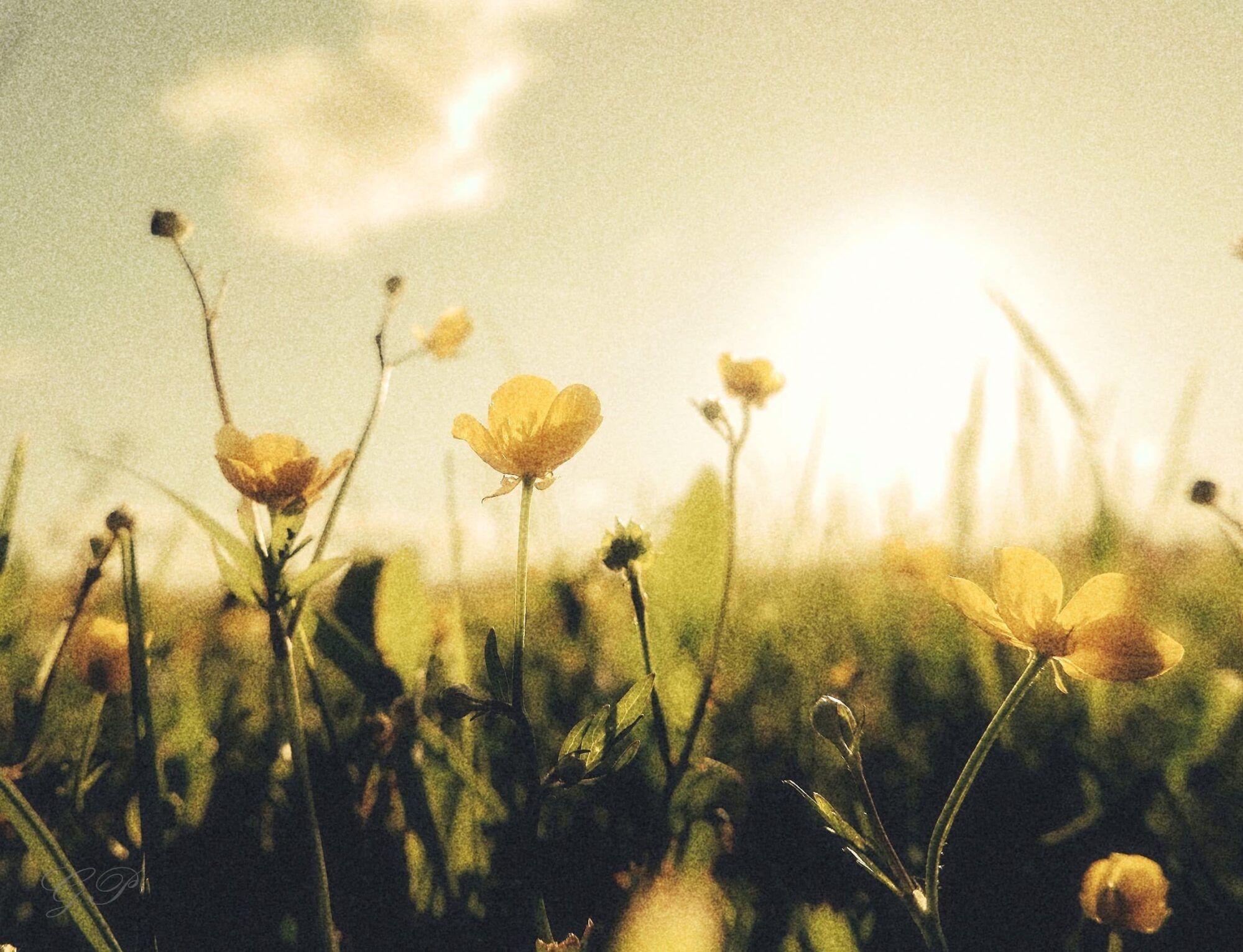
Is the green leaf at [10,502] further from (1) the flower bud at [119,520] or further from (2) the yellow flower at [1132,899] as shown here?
(2) the yellow flower at [1132,899]

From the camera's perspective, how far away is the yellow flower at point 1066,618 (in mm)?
694

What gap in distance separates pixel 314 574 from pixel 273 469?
14 cm

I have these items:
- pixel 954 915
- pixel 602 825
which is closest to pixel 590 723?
pixel 602 825

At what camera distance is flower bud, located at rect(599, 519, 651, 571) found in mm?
1023

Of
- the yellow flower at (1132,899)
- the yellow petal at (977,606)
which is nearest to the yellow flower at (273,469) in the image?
the yellow petal at (977,606)

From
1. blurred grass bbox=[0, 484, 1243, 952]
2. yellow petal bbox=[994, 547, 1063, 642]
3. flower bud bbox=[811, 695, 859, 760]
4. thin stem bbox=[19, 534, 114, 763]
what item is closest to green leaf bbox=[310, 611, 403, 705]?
blurred grass bbox=[0, 484, 1243, 952]

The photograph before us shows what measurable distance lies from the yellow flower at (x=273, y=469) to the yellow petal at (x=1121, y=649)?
765mm

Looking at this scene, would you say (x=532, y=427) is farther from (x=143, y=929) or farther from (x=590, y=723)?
(x=143, y=929)

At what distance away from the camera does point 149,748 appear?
789 millimetres

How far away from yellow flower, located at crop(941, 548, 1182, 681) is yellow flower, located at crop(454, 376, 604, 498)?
372 millimetres

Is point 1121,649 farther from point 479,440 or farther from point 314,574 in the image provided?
point 314,574

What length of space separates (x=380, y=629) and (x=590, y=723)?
0.55 metres

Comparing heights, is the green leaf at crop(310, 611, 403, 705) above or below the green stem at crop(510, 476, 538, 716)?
below

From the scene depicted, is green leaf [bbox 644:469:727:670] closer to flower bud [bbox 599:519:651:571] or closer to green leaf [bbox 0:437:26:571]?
flower bud [bbox 599:519:651:571]
